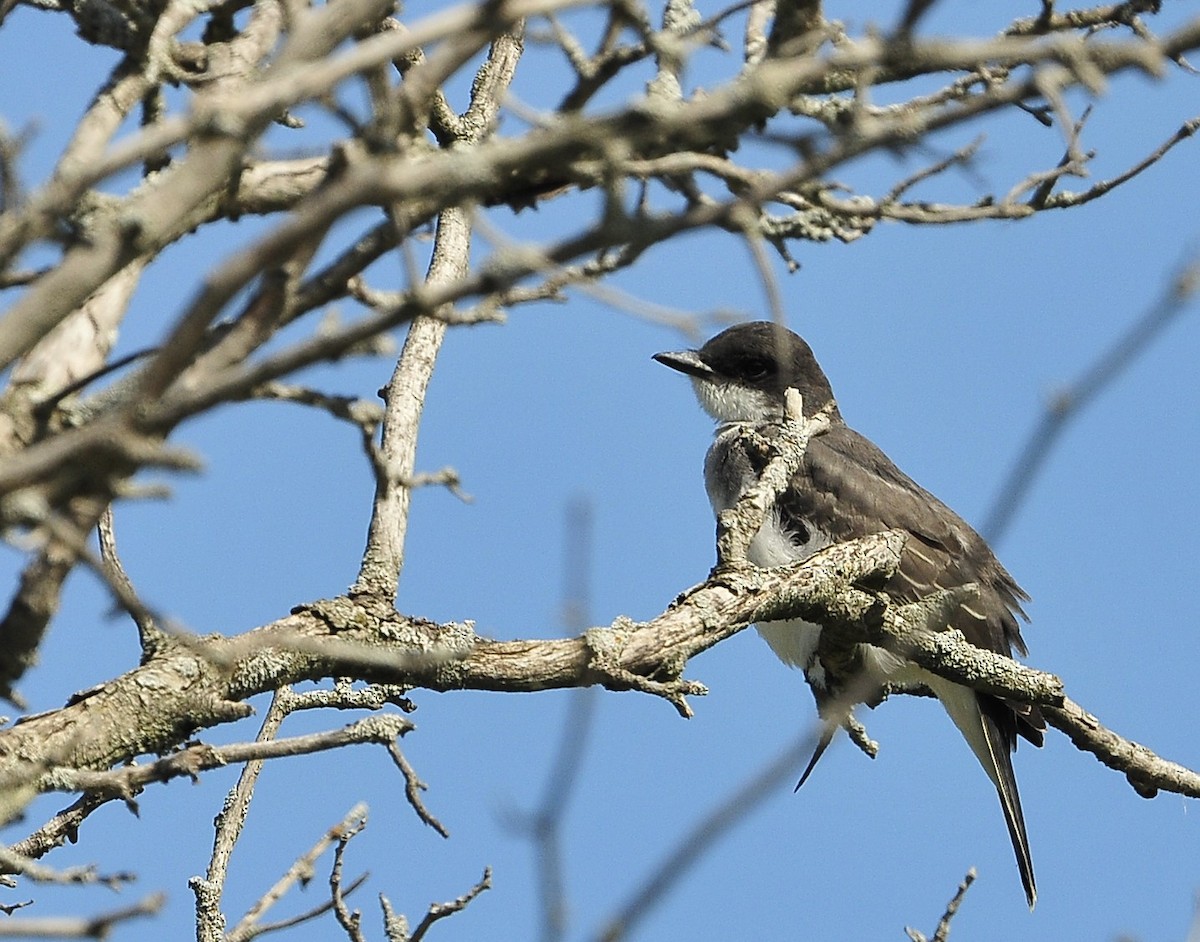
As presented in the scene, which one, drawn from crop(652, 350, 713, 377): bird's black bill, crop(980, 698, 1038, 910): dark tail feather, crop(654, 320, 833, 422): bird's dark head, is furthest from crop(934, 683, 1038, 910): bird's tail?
crop(652, 350, 713, 377): bird's black bill

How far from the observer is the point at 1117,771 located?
6512 millimetres

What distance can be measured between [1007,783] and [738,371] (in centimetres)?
311

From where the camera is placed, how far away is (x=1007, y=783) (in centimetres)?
848

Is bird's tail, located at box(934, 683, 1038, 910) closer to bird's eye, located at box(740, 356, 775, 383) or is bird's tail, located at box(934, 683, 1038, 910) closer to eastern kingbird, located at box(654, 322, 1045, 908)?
eastern kingbird, located at box(654, 322, 1045, 908)

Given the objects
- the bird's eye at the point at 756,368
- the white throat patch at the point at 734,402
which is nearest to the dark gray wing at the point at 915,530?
the white throat patch at the point at 734,402

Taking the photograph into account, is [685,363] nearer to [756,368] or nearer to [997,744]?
[756,368]

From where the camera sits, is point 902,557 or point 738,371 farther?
point 738,371

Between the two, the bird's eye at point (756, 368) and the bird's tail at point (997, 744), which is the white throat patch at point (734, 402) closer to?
the bird's eye at point (756, 368)

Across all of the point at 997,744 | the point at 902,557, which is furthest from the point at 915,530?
the point at 997,744

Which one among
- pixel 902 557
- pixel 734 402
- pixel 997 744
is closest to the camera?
pixel 902 557

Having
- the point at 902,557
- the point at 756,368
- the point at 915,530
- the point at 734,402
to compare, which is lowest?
the point at 902,557

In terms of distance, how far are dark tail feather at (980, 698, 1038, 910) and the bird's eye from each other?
2598mm

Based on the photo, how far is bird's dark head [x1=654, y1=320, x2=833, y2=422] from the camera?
9.80m

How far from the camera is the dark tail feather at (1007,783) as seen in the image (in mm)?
8336
